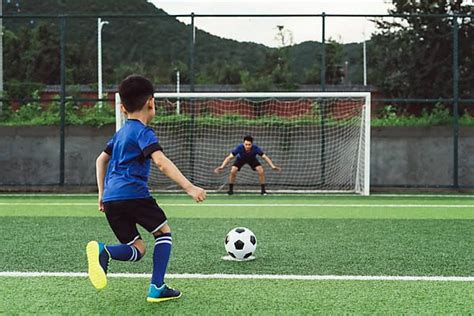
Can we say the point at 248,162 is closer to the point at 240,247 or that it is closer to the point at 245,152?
the point at 245,152

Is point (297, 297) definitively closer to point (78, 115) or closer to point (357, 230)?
point (357, 230)

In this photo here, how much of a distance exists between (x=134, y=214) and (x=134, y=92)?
787mm

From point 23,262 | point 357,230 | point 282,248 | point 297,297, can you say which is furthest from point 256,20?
point 297,297

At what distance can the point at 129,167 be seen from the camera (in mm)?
4508

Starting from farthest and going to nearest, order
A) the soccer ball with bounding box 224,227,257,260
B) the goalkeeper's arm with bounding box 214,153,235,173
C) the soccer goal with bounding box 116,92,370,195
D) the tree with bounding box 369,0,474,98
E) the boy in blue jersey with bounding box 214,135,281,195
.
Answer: the tree with bounding box 369,0,474,98, the soccer goal with bounding box 116,92,370,195, the boy in blue jersey with bounding box 214,135,281,195, the goalkeeper's arm with bounding box 214,153,235,173, the soccer ball with bounding box 224,227,257,260

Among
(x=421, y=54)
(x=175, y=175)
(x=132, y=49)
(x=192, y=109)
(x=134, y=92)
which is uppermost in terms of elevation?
(x=132, y=49)

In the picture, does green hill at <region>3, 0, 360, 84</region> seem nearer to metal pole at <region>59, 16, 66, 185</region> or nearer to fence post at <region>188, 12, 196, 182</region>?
fence post at <region>188, 12, 196, 182</region>

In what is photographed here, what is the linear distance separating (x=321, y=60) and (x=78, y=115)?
5.91 meters

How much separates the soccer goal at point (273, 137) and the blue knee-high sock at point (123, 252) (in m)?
11.1

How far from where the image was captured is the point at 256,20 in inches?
674

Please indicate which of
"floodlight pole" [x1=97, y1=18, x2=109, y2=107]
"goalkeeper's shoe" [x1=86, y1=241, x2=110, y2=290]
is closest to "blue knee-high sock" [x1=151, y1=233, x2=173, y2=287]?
"goalkeeper's shoe" [x1=86, y1=241, x2=110, y2=290]

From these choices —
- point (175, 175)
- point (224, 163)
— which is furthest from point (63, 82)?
point (175, 175)

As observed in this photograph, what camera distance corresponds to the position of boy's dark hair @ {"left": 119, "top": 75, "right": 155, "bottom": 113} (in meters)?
4.50

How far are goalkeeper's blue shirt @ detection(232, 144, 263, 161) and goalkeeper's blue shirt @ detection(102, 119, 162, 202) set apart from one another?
11.0 m
